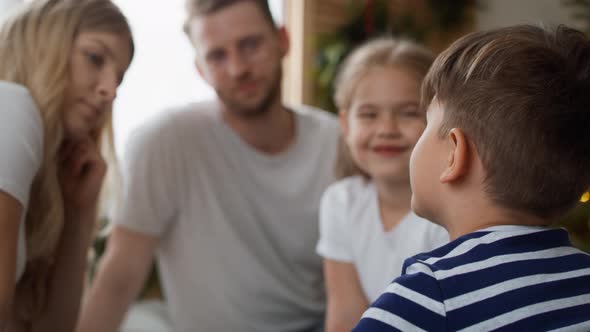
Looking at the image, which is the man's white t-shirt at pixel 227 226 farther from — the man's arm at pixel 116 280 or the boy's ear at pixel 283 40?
the boy's ear at pixel 283 40

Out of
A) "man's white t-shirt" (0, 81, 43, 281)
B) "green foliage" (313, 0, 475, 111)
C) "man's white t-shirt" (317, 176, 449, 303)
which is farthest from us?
"green foliage" (313, 0, 475, 111)

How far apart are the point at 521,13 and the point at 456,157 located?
1763 mm

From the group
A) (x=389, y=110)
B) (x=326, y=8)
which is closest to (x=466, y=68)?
(x=389, y=110)

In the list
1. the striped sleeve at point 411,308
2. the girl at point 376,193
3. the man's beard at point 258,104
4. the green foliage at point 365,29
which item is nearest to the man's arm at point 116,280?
the man's beard at point 258,104

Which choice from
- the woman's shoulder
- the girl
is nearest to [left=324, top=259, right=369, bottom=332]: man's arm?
the girl

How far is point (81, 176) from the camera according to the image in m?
1.15

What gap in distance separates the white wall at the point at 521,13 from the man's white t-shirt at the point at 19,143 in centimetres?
68

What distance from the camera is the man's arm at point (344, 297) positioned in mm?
1140

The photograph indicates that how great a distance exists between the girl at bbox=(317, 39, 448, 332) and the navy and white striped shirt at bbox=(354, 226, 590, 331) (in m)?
0.37

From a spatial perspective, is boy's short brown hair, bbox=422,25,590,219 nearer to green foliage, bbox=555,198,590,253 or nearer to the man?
green foliage, bbox=555,198,590,253

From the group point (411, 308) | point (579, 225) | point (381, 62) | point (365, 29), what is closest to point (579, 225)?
point (579, 225)

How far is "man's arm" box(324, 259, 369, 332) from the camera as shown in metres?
1.14

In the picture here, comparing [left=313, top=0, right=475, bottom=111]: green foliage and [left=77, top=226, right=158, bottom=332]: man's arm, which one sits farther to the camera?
[left=313, top=0, right=475, bottom=111]: green foliage

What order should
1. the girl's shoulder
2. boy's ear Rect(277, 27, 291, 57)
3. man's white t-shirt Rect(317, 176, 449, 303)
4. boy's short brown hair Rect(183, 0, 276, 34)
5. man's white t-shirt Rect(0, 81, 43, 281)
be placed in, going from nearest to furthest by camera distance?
man's white t-shirt Rect(0, 81, 43, 281) < man's white t-shirt Rect(317, 176, 449, 303) < the girl's shoulder < boy's short brown hair Rect(183, 0, 276, 34) < boy's ear Rect(277, 27, 291, 57)
